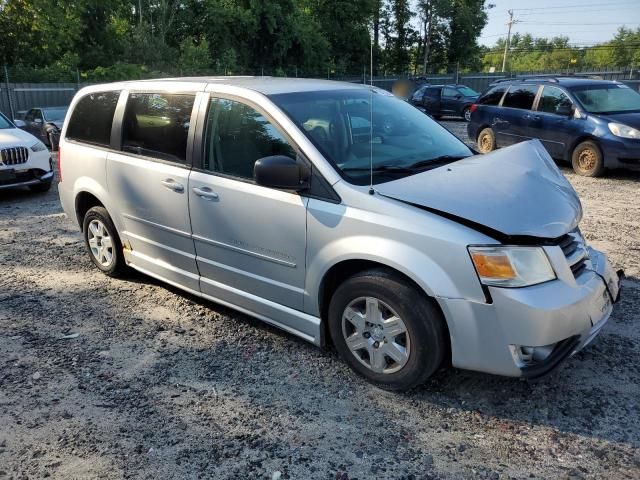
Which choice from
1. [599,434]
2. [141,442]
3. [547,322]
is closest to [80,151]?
[141,442]

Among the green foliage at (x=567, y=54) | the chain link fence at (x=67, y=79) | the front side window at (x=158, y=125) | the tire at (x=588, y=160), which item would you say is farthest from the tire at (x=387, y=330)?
the green foliage at (x=567, y=54)

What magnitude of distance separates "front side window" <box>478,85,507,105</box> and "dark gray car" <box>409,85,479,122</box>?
9.52 m

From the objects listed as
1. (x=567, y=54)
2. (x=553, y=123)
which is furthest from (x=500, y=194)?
(x=567, y=54)

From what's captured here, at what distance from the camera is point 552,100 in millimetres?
9875

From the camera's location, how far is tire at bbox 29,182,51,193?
356 inches

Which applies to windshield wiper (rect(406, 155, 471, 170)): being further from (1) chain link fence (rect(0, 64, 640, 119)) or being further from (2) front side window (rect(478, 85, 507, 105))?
(1) chain link fence (rect(0, 64, 640, 119))

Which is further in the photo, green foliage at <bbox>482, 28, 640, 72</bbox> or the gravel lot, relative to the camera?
green foliage at <bbox>482, 28, 640, 72</bbox>

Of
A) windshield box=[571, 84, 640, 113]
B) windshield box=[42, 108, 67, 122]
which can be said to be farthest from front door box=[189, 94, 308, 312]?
windshield box=[42, 108, 67, 122]

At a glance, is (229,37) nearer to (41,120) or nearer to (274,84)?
(41,120)

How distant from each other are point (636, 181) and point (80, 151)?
849 cm

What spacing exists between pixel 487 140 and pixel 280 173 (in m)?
9.29

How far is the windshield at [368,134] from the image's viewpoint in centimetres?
335

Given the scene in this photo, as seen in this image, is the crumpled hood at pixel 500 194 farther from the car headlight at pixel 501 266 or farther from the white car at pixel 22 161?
the white car at pixel 22 161

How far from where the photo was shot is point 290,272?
3416mm
